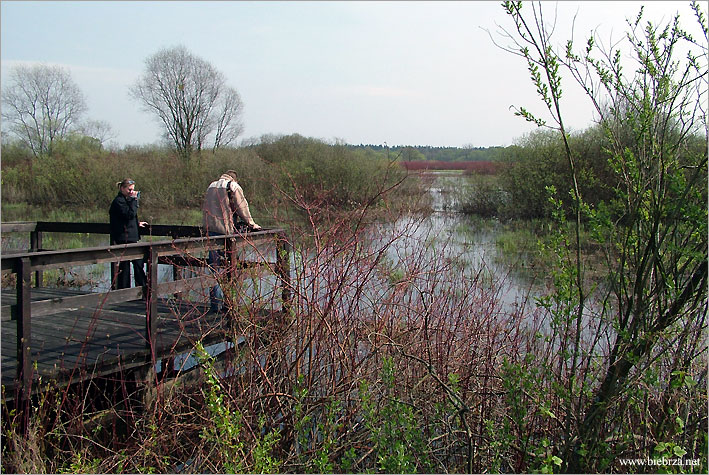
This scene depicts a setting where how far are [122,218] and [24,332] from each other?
12.4 ft

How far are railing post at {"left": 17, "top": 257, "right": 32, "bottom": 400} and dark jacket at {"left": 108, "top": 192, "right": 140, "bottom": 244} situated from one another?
3609 mm

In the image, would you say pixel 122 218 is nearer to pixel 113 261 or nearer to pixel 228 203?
pixel 228 203

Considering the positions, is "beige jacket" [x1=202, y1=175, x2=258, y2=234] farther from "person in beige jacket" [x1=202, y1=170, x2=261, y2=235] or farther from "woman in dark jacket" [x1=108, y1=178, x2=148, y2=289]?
"woman in dark jacket" [x1=108, y1=178, x2=148, y2=289]

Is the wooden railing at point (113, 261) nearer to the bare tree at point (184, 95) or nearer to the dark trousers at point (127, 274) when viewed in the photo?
the dark trousers at point (127, 274)

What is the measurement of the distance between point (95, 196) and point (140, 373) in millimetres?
25667

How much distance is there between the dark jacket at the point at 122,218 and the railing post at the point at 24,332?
11.8 ft

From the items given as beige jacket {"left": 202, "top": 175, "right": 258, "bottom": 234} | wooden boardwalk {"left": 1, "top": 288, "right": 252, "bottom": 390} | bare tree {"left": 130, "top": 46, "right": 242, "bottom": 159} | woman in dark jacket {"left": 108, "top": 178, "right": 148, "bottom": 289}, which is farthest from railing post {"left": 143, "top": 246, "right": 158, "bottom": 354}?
bare tree {"left": 130, "top": 46, "right": 242, "bottom": 159}

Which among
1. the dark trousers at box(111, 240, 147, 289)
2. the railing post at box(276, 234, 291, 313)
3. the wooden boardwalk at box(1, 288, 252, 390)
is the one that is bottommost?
the wooden boardwalk at box(1, 288, 252, 390)

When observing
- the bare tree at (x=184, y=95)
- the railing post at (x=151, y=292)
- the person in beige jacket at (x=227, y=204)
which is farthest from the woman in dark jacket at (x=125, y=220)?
the bare tree at (x=184, y=95)

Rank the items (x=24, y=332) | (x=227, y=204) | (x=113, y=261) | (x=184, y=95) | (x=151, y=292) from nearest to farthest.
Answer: (x=24, y=332) → (x=113, y=261) → (x=151, y=292) → (x=227, y=204) → (x=184, y=95)

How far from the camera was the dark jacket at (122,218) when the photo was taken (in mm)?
8102

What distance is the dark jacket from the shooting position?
8102 millimetres

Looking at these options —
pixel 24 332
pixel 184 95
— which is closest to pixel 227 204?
pixel 24 332

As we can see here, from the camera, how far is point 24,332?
4555 millimetres
